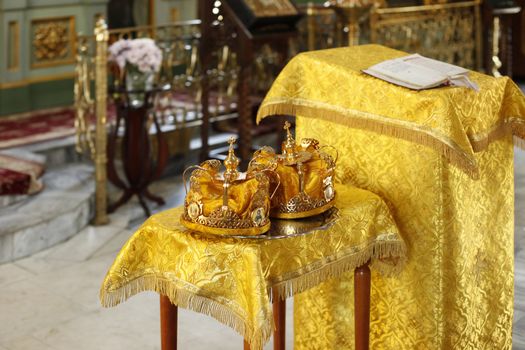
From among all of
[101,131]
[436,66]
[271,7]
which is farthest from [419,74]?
[271,7]

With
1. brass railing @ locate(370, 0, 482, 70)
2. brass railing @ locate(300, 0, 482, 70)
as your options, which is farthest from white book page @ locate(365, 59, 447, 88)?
brass railing @ locate(370, 0, 482, 70)

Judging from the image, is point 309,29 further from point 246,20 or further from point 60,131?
point 60,131

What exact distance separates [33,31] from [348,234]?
6327 millimetres

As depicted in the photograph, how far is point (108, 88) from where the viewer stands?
683cm

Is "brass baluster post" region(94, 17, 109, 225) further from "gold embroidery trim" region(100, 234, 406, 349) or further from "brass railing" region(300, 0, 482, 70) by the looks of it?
"gold embroidery trim" region(100, 234, 406, 349)

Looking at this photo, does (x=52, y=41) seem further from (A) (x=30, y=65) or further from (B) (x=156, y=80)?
(B) (x=156, y=80)

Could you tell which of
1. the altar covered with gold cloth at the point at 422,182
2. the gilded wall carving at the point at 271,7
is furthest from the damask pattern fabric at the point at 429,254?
the gilded wall carving at the point at 271,7

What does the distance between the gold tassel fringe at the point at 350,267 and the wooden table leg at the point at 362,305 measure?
0.15ft

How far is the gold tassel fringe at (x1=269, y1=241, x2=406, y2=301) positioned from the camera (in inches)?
120

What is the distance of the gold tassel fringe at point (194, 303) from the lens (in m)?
2.82

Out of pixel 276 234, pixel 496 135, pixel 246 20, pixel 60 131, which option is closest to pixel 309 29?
pixel 246 20

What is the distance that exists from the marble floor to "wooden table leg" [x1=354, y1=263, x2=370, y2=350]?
1160 mm

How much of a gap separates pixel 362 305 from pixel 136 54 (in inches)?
145

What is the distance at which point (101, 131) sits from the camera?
662 centimetres
